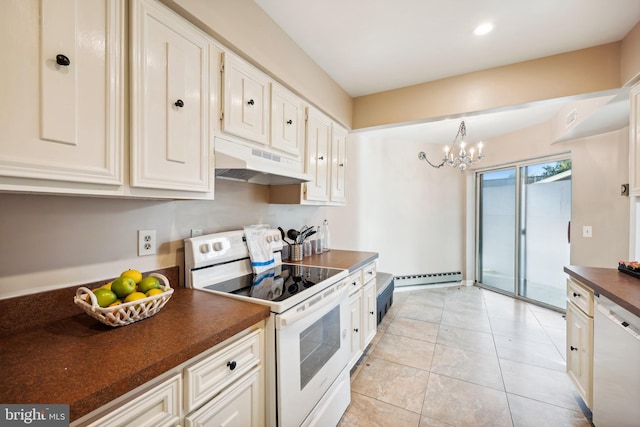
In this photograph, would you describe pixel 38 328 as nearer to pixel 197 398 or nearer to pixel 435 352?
pixel 197 398

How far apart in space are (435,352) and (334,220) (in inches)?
67.9

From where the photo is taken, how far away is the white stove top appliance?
1185 millimetres

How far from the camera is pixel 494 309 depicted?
140 inches

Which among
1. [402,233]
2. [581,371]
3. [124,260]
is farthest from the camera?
[402,233]

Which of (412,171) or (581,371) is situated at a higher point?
(412,171)

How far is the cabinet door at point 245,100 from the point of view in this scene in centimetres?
141

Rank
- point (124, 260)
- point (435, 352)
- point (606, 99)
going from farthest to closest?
point (435, 352) < point (606, 99) < point (124, 260)

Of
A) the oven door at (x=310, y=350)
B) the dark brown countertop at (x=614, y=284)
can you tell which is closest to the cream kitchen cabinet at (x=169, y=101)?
the oven door at (x=310, y=350)

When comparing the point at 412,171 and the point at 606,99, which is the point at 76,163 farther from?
the point at 412,171

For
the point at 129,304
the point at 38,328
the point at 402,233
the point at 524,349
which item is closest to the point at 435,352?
the point at 524,349

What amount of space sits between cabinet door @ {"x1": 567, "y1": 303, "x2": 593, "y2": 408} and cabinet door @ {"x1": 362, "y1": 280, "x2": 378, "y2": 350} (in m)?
1.46

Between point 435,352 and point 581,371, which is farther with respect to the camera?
point 435,352

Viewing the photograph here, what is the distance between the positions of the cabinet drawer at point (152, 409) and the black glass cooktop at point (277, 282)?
509mm

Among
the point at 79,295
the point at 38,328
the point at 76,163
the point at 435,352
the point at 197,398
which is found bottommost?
the point at 435,352
